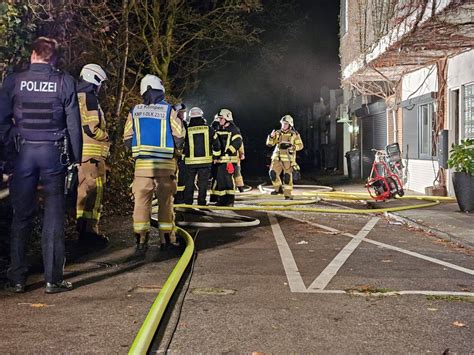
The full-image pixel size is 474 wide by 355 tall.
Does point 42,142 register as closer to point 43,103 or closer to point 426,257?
point 43,103

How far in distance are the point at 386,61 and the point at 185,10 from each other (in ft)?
26.2

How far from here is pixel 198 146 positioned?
1145cm

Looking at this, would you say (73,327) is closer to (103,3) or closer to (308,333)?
Result: (308,333)

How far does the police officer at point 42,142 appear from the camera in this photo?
5348 millimetres

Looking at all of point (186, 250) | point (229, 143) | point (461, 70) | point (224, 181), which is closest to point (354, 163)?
point (461, 70)

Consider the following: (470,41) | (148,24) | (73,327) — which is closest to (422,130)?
(470,41)

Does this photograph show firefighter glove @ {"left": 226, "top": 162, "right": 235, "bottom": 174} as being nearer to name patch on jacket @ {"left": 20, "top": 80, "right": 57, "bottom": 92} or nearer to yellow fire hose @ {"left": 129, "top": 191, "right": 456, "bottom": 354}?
yellow fire hose @ {"left": 129, "top": 191, "right": 456, "bottom": 354}

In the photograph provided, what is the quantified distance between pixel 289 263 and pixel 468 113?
28.6 feet

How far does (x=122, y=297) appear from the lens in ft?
17.4

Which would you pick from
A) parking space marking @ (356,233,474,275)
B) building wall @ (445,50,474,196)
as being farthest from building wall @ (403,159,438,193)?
parking space marking @ (356,233,474,275)

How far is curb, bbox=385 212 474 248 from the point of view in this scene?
8.41 metres

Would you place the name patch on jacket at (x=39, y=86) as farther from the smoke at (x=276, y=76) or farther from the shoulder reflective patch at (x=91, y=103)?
the smoke at (x=276, y=76)

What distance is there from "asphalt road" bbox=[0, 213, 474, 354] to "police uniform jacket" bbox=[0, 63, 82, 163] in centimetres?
140

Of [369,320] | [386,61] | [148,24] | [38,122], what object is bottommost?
[369,320]
